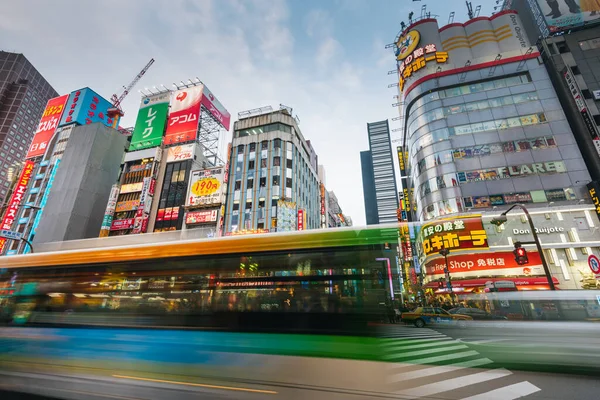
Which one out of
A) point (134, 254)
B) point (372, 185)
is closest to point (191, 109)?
point (134, 254)

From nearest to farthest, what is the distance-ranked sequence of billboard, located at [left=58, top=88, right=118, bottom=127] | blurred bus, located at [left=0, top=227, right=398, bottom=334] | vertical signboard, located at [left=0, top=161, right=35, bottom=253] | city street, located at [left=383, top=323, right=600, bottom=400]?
city street, located at [left=383, top=323, right=600, bottom=400], blurred bus, located at [left=0, top=227, right=398, bottom=334], vertical signboard, located at [left=0, top=161, right=35, bottom=253], billboard, located at [left=58, top=88, right=118, bottom=127]

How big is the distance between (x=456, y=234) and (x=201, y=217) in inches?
1270

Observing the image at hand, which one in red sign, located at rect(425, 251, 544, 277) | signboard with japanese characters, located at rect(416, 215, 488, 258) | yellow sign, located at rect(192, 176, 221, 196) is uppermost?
yellow sign, located at rect(192, 176, 221, 196)

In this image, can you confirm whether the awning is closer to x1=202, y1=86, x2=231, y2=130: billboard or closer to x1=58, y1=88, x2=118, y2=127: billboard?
x1=202, y1=86, x2=231, y2=130: billboard

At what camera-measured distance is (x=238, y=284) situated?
4.80 metres

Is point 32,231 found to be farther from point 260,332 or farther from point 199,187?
point 260,332

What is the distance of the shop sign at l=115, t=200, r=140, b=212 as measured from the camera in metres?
39.9

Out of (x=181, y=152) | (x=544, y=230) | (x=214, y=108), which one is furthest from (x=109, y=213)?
(x=544, y=230)

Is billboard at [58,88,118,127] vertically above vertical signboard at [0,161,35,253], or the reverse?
billboard at [58,88,118,127]

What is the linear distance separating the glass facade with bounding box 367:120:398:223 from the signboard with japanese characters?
101m

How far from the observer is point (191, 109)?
43281 mm

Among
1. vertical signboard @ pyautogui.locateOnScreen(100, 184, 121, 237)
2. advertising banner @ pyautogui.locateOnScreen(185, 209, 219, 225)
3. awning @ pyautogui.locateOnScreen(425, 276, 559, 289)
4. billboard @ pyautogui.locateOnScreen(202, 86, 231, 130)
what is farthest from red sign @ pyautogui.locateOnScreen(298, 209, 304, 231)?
vertical signboard @ pyautogui.locateOnScreen(100, 184, 121, 237)

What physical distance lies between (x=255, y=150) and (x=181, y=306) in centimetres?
3856

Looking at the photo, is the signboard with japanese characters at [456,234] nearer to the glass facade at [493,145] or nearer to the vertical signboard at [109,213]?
the glass facade at [493,145]
